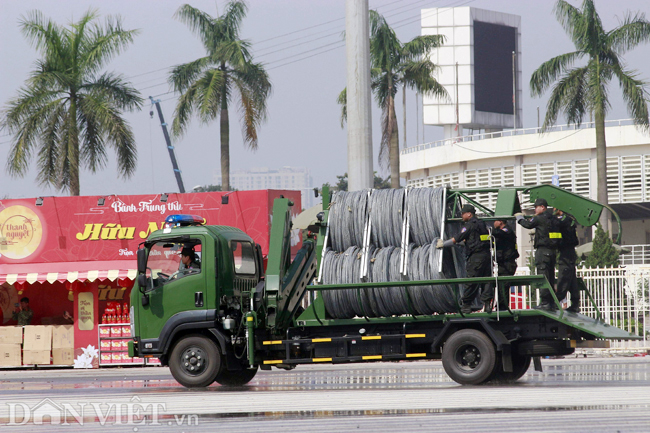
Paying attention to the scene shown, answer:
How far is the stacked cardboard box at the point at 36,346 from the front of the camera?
2056 cm

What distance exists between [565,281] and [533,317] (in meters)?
0.86

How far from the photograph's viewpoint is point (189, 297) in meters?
13.1

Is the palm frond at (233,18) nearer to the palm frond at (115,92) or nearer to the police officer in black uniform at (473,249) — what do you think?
the palm frond at (115,92)

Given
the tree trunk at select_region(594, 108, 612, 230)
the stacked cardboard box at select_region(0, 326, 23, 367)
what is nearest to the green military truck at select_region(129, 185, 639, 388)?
the stacked cardboard box at select_region(0, 326, 23, 367)

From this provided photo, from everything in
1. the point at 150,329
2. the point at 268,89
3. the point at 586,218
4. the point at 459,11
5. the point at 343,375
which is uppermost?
the point at 459,11

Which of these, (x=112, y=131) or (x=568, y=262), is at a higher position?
(x=112, y=131)

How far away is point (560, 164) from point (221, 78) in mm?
23217

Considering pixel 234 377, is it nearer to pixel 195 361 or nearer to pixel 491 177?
pixel 195 361

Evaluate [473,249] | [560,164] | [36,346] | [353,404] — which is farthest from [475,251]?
[560,164]

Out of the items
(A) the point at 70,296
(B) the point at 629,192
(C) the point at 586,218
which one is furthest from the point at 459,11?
(C) the point at 586,218

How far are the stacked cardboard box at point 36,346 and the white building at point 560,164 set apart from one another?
31184mm

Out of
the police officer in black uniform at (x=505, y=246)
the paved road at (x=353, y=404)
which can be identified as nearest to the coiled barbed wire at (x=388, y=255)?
the police officer in black uniform at (x=505, y=246)

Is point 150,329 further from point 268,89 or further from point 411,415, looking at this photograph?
point 268,89

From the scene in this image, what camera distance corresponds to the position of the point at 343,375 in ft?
51.2
